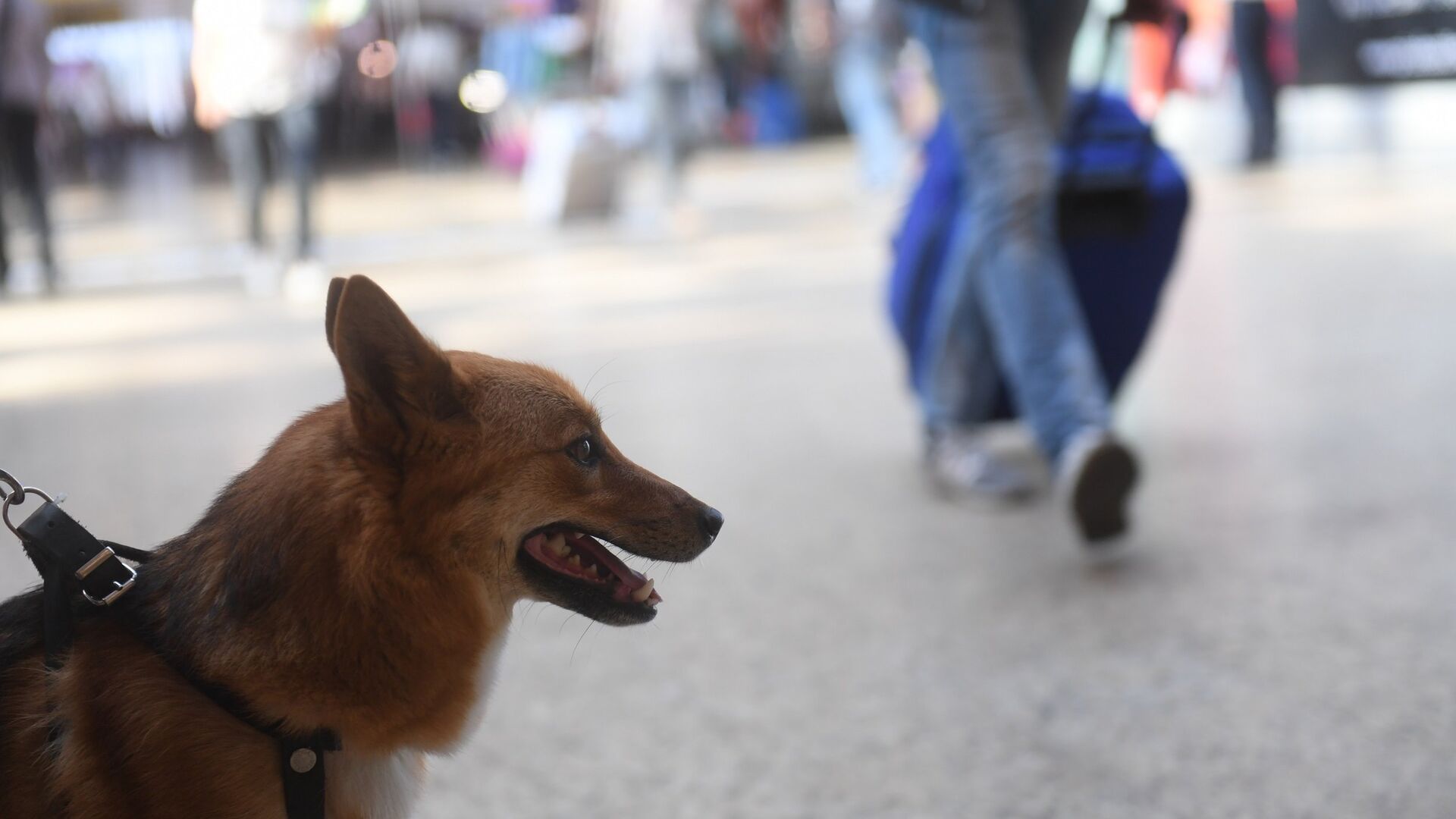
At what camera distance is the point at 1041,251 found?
3.43 metres

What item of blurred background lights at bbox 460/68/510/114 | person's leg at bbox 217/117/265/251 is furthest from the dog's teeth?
blurred background lights at bbox 460/68/510/114

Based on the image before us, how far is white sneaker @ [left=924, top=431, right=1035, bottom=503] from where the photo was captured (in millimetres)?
3816

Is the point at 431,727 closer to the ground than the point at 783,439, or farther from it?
farther from it

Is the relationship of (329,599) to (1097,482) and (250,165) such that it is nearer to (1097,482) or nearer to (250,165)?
(1097,482)

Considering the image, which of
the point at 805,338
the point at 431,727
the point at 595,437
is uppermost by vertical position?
the point at 595,437

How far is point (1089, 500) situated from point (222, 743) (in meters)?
2.21

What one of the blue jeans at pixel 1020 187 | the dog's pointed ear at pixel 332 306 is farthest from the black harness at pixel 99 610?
the blue jeans at pixel 1020 187

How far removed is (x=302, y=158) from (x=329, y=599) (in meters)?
6.95

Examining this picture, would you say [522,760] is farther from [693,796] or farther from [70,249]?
[70,249]

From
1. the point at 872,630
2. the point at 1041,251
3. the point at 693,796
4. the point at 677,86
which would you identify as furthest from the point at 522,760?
the point at 677,86

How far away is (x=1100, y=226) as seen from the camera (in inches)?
146

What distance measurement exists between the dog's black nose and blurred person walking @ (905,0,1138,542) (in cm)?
161

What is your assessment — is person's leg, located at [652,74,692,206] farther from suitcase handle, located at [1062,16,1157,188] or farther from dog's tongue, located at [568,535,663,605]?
dog's tongue, located at [568,535,663,605]

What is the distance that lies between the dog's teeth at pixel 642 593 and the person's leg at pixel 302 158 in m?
6.86
